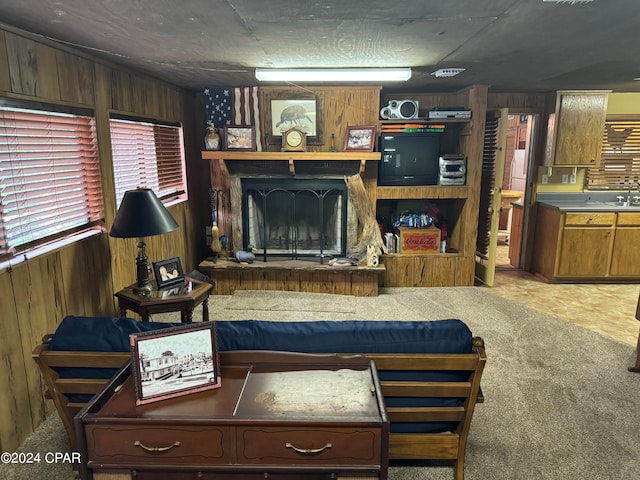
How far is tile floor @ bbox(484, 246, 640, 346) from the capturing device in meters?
3.93

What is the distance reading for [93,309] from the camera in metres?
3.11

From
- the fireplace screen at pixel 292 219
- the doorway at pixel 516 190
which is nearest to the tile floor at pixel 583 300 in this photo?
the doorway at pixel 516 190

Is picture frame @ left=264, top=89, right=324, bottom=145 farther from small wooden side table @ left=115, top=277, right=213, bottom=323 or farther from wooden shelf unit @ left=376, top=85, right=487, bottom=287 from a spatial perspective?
small wooden side table @ left=115, top=277, right=213, bottom=323

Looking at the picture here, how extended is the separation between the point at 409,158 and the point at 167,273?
288cm

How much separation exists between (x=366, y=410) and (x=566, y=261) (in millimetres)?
4483

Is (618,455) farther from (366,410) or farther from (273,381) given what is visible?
(273,381)

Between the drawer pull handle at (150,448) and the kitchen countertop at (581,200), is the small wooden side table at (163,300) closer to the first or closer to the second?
the drawer pull handle at (150,448)

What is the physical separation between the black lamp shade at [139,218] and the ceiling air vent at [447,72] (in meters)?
2.45

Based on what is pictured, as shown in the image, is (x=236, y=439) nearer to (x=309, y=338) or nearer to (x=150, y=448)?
(x=150, y=448)

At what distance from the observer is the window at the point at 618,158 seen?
536cm

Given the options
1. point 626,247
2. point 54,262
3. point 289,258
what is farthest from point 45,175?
point 626,247

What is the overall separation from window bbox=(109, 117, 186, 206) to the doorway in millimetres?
3841

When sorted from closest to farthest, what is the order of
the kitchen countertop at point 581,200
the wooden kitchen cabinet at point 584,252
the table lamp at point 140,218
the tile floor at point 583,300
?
the table lamp at point 140,218 < the tile floor at point 583,300 < the wooden kitchen cabinet at point 584,252 < the kitchen countertop at point 581,200

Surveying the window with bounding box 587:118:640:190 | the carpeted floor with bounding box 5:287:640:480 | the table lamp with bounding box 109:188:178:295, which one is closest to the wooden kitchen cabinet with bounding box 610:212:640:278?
the window with bounding box 587:118:640:190
